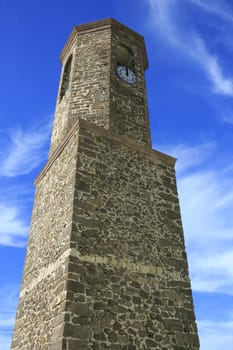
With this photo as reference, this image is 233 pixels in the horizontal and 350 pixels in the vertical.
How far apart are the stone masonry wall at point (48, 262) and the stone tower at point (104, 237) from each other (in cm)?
3

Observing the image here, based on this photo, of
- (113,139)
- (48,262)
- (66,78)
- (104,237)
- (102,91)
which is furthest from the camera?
(66,78)

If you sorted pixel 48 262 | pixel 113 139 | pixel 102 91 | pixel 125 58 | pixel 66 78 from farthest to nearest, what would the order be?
1. pixel 125 58
2. pixel 66 78
3. pixel 102 91
4. pixel 113 139
5. pixel 48 262

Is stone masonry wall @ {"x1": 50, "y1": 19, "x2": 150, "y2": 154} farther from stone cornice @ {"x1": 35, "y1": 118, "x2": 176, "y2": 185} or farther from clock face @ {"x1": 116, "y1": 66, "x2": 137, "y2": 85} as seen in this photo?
stone cornice @ {"x1": 35, "y1": 118, "x2": 176, "y2": 185}

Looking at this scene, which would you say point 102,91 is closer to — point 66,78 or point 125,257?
point 66,78

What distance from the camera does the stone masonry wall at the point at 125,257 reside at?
666cm

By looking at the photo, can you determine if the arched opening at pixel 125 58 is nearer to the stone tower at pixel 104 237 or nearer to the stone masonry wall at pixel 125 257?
the stone tower at pixel 104 237

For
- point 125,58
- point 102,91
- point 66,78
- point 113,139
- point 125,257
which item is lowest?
point 125,257

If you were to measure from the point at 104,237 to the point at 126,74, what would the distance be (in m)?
6.58

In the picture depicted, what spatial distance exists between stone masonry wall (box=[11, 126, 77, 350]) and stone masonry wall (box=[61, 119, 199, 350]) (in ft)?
0.89

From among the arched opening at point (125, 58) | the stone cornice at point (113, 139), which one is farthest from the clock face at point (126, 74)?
the stone cornice at point (113, 139)

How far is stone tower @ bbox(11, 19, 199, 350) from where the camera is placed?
6758mm

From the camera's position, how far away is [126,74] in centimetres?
1192

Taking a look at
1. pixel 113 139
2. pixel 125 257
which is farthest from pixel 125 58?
pixel 125 257

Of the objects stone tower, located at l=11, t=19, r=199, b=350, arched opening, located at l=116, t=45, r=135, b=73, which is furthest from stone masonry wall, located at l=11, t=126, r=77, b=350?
arched opening, located at l=116, t=45, r=135, b=73
